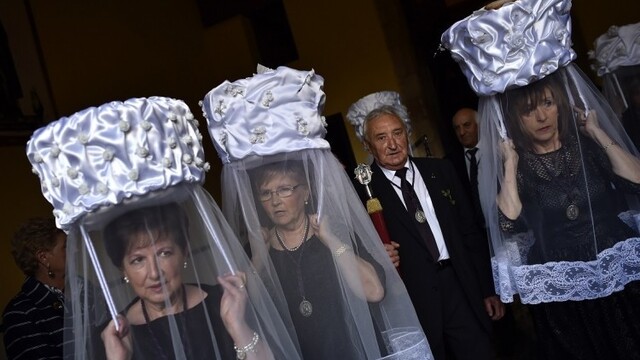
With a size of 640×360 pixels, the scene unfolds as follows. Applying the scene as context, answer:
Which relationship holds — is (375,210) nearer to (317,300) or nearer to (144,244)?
(317,300)

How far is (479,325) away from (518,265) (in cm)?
53

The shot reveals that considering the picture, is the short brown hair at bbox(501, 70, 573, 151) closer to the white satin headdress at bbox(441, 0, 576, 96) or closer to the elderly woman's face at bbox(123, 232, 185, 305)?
the white satin headdress at bbox(441, 0, 576, 96)

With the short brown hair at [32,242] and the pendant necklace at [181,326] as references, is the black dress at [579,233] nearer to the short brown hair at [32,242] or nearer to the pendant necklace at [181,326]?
the pendant necklace at [181,326]

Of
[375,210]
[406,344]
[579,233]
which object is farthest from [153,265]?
[579,233]

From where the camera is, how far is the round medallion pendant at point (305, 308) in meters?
2.28

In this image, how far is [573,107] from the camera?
2.53 meters

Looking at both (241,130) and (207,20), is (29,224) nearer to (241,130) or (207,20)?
(241,130)

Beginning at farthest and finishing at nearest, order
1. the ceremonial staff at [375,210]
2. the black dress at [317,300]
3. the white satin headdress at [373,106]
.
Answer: the white satin headdress at [373,106]
the ceremonial staff at [375,210]
the black dress at [317,300]

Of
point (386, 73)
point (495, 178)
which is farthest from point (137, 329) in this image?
point (386, 73)

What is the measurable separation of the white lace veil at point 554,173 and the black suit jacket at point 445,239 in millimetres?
410

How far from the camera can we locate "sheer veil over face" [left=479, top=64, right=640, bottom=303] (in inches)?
95.9

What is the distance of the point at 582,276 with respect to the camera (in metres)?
2.43

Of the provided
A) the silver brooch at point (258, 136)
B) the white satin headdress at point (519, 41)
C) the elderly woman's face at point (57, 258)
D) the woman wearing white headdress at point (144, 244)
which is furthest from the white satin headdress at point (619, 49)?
the elderly woman's face at point (57, 258)

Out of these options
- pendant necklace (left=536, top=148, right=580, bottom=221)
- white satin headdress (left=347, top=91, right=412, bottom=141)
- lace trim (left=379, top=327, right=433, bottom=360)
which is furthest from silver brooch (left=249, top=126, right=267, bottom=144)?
white satin headdress (left=347, top=91, right=412, bottom=141)
